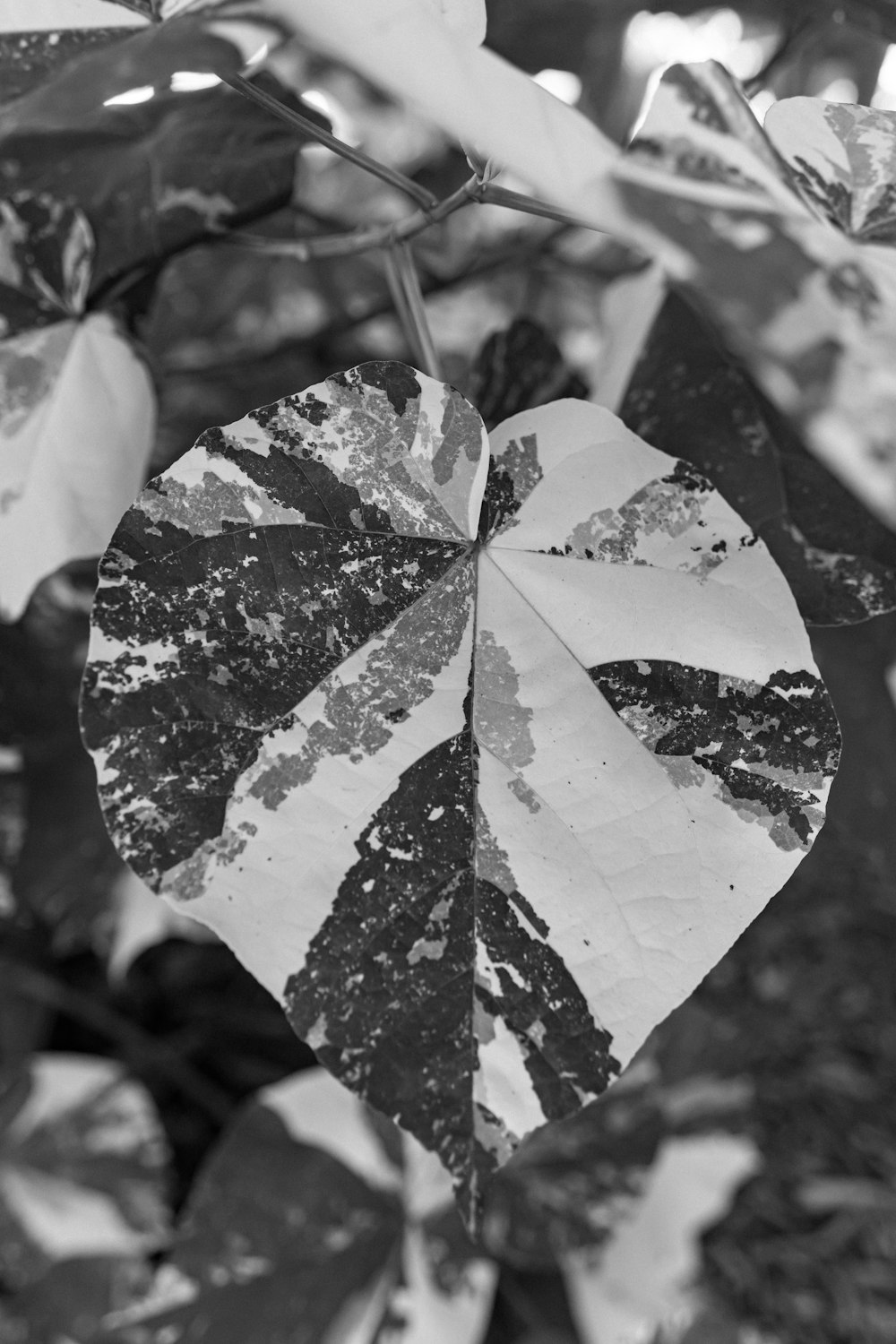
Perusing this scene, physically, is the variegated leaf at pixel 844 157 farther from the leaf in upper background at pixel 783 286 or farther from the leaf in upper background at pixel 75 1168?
the leaf in upper background at pixel 75 1168

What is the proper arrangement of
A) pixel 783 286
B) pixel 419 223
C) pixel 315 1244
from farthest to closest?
pixel 315 1244, pixel 419 223, pixel 783 286

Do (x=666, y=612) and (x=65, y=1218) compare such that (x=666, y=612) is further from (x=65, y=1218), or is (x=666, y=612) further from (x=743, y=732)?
(x=65, y=1218)

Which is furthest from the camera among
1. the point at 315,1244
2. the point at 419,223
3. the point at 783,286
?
the point at 315,1244

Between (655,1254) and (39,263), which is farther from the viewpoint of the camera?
(655,1254)

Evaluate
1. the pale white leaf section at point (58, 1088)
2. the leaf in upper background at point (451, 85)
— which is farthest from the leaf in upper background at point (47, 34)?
the pale white leaf section at point (58, 1088)

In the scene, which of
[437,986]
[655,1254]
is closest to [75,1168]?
[655,1254]

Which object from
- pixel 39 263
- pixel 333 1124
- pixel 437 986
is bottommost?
pixel 333 1124
